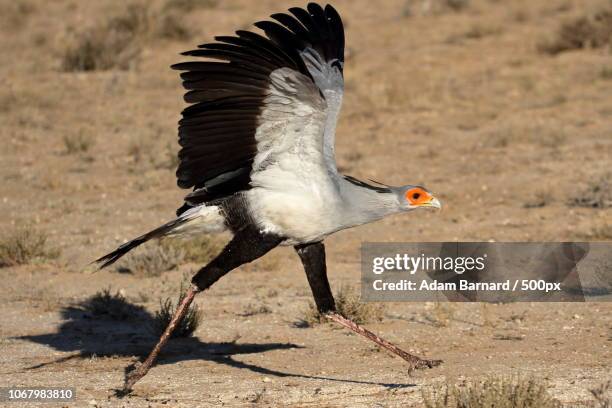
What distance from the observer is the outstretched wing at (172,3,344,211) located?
548 cm

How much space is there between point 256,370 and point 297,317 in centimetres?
126

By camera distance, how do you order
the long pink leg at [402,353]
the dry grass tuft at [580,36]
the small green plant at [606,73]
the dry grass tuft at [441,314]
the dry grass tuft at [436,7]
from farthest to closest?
the dry grass tuft at [436,7] → the dry grass tuft at [580,36] → the small green plant at [606,73] → the dry grass tuft at [441,314] → the long pink leg at [402,353]

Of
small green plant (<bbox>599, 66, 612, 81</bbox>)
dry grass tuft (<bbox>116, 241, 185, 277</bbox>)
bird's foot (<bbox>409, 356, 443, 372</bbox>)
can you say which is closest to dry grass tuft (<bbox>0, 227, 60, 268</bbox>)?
dry grass tuft (<bbox>116, 241, 185, 277</bbox>)

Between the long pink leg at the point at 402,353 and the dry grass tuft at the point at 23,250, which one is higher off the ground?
the dry grass tuft at the point at 23,250

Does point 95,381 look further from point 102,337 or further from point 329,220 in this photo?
point 329,220

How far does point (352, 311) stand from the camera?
7621mm

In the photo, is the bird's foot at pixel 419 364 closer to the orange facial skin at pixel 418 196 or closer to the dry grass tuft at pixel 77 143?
the orange facial skin at pixel 418 196

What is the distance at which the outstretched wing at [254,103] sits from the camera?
548cm

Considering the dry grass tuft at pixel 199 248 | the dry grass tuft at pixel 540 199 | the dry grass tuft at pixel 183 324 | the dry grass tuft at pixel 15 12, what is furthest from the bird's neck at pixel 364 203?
the dry grass tuft at pixel 15 12

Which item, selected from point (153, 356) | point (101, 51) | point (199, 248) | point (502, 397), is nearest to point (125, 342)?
point (153, 356)

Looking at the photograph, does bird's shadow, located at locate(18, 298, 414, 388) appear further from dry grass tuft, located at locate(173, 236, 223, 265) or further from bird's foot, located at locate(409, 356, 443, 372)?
dry grass tuft, located at locate(173, 236, 223, 265)

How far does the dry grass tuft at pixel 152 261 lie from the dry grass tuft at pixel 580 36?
9979mm

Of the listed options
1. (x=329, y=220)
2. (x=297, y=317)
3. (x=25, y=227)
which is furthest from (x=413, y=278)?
(x=25, y=227)

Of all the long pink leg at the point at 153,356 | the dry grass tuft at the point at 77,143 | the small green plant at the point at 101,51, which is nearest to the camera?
the long pink leg at the point at 153,356
